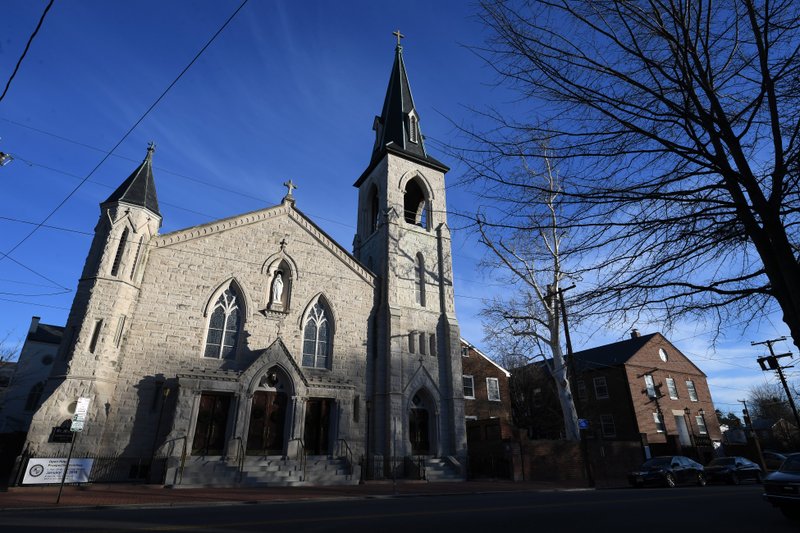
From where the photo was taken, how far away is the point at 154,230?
19.0 metres

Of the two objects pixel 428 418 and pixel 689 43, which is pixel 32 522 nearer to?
pixel 689 43

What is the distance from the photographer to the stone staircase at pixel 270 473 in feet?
49.0

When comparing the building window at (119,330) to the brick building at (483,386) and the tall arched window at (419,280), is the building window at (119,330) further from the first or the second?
the brick building at (483,386)

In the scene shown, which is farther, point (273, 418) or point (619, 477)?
point (619, 477)

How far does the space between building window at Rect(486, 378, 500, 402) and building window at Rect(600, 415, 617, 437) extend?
10307 millimetres

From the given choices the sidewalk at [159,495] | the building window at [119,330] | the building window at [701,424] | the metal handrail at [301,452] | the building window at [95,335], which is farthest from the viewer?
the building window at [701,424]

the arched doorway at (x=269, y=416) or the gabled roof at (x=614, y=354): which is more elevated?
the gabled roof at (x=614, y=354)

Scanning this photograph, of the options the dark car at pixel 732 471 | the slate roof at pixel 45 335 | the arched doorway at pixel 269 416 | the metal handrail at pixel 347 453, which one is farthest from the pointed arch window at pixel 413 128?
the slate roof at pixel 45 335

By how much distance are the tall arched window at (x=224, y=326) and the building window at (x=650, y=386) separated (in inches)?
1247

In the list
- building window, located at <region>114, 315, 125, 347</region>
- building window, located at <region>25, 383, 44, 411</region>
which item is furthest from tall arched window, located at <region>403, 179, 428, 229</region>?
building window, located at <region>25, 383, 44, 411</region>

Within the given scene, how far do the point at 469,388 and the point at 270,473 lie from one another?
58.8 ft

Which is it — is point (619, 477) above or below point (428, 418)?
below

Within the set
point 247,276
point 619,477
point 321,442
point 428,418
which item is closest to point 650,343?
point 619,477

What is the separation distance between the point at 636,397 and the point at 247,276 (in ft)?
98.8
